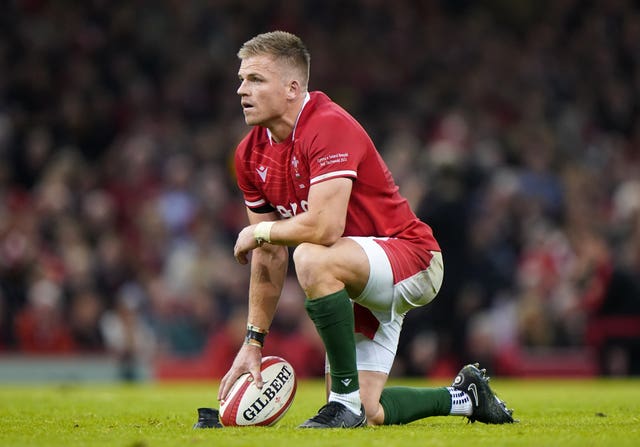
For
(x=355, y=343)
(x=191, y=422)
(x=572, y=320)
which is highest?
(x=572, y=320)

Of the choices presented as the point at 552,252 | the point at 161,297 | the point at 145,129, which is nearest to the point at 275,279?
the point at 161,297

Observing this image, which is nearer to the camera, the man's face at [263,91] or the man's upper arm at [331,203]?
the man's upper arm at [331,203]

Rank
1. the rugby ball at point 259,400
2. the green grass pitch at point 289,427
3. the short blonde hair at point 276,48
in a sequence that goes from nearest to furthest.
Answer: the green grass pitch at point 289,427 → the rugby ball at point 259,400 → the short blonde hair at point 276,48

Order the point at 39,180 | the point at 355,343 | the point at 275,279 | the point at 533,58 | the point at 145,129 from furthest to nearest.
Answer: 1. the point at 533,58
2. the point at 145,129
3. the point at 39,180
4. the point at 275,279
5. the point at 355,343

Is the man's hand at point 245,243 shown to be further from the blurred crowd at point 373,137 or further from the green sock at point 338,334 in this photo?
the blurred crowd at point 373,137

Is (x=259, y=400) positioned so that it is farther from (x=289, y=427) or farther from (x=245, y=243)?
(x=245, y=243)

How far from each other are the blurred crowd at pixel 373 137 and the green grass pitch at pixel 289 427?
386cm

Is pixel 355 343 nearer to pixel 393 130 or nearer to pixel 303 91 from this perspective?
pixel 303 91

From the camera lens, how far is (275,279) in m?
5.95

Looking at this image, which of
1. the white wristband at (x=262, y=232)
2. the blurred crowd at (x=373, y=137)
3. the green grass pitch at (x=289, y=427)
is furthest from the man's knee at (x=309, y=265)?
the blurred crowd at (x=373, y=137)

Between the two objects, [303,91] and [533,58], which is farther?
[533,58]

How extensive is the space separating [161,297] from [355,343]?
7.83 meters

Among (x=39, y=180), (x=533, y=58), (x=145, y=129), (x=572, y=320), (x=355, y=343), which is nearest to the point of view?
(x=355, y=343)

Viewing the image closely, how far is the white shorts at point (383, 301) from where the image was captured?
217 inches
